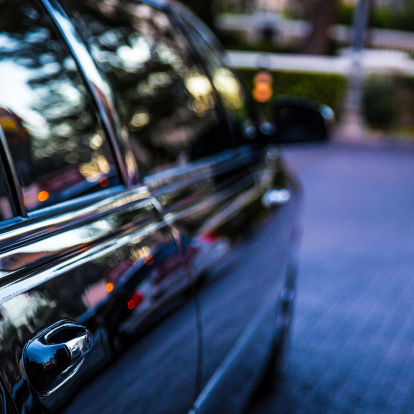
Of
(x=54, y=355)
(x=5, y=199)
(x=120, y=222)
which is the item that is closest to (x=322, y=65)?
(x=120, y=222)

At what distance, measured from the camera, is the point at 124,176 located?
1.71 meters

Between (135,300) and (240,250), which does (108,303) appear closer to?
(135,300)

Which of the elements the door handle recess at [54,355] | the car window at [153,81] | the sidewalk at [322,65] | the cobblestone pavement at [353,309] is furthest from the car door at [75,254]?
the sidewalk at [322,65]

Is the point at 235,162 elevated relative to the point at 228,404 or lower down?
elevated

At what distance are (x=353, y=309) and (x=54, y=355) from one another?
3802 millimetres

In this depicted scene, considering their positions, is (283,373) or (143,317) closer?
(143,317)

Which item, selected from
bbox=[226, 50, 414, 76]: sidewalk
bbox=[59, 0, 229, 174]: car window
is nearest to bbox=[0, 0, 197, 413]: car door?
bbox=[59, 0, 229, 174]: car window

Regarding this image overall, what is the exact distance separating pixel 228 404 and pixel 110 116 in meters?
1.18

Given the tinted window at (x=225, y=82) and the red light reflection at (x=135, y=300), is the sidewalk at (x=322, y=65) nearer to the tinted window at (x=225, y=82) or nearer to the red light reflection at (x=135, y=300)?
the tinted window at (x=225, y=82)

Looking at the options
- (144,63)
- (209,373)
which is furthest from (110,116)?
(209,373)

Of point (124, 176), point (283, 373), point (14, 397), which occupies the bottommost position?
point (283, 373)

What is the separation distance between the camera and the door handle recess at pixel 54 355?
1108 mm

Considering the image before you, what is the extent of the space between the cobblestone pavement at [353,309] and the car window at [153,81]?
1.68 metres

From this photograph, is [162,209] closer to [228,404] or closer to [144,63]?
[144,63]
